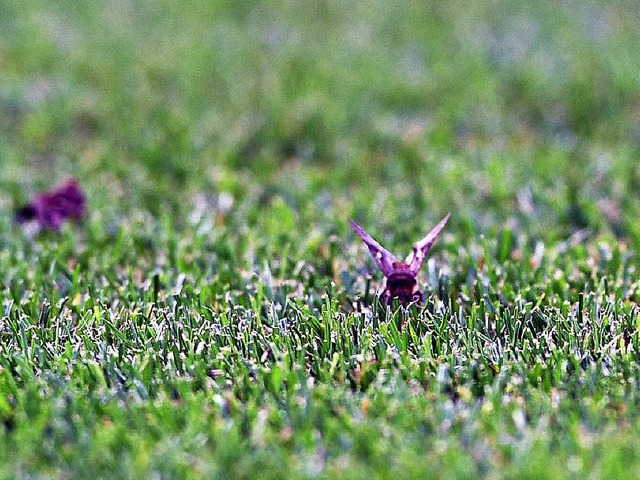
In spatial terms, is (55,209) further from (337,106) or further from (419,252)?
(337,106)

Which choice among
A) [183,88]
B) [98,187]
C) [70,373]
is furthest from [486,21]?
[70,373]

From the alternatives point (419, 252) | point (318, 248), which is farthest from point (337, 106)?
point (419, 252)

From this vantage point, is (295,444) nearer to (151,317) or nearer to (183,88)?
(151,317)

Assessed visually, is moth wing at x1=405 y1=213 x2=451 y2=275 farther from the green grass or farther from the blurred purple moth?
the blurred purple moth

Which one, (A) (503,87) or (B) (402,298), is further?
(A) (503,87)

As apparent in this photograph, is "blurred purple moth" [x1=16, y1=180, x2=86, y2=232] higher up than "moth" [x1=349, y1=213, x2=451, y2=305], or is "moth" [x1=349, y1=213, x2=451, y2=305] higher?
"moth" [x1=349, y1=213, x2=451, y2=305]

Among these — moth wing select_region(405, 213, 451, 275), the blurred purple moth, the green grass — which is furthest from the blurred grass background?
moth wing select_region(405, 213, 451, 275)
